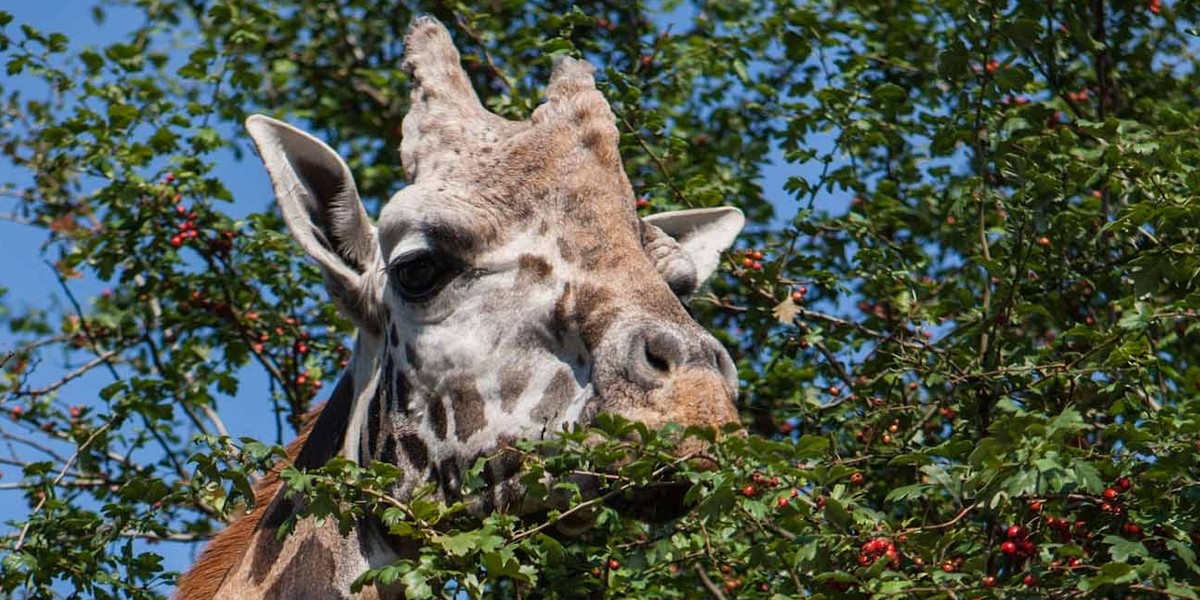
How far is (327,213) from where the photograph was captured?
5.94 metres

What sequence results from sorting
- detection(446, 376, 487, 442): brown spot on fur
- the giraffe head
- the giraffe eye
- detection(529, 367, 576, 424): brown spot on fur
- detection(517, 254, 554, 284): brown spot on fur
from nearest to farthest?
the giraffe head < detection(529, 367, 576, 424): brown spot on fur < detection(446, 376, 487, 442): brown spot on fur < detection(517, 254, 554, 284): brown spot on fur < the giraffe eye

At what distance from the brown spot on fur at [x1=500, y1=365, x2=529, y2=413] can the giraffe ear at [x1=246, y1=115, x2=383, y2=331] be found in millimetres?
648

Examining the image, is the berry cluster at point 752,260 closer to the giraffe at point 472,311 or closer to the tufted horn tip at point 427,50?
the giraffe at point 472,311

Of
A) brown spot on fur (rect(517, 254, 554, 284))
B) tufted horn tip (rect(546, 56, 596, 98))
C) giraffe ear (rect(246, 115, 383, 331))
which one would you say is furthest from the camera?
tufted horn tip (rect(546, 56, 596, 98))

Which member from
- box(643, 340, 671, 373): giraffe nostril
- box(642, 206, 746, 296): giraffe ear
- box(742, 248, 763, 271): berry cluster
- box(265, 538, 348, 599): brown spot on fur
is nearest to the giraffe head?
box(643, 340, 671, 373): giraffe nostril

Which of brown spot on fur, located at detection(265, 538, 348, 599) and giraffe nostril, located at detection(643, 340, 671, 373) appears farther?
brown spot on fur, located at detection(265, 538, 348, 599)

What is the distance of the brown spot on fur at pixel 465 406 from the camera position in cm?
530

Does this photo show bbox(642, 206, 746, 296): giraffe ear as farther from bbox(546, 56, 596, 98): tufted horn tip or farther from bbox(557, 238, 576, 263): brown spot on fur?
bbox(557, 238, 576, 263): brown spot on fur

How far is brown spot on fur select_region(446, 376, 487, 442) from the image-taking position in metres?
5.30

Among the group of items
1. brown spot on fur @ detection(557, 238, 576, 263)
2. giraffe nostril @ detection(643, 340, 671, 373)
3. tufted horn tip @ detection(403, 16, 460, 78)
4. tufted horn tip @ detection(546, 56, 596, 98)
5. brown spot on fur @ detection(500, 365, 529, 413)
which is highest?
tufted horn tip @ detection(403, 16, 460, 78)

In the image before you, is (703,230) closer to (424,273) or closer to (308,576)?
(424,273)

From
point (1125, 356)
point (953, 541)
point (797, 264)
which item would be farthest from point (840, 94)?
point (953, 541)

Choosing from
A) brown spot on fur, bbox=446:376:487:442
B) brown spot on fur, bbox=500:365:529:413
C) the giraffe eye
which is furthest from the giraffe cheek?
the giraffe eye

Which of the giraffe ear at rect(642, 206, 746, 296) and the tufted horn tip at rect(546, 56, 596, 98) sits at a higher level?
the tufted horn tip at rect(546, 56, 596, 98)
